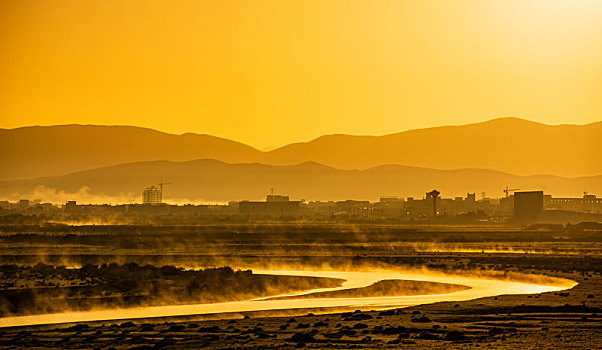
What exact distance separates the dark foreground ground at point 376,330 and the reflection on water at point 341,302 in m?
2.90

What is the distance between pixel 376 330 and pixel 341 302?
51.8ft

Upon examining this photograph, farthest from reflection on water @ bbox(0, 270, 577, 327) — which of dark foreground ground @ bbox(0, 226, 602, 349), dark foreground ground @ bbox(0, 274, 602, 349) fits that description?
dark foreground ground @ bbox(0, 274, 602, 349)

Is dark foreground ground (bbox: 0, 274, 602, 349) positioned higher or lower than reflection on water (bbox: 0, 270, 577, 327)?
lower

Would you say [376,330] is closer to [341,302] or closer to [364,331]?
[364,331]

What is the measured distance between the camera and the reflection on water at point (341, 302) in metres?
51.8

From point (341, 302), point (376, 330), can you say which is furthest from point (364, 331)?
point (341, 302)

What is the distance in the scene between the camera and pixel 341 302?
59156 millimetres

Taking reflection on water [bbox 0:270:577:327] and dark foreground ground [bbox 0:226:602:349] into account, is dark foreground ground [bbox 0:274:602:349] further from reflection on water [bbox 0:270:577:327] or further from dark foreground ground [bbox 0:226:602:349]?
reflection on water [bbox 0:270:577:327]

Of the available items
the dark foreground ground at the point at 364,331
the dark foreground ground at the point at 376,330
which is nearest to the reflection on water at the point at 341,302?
the dark foreground ground at the point at 376,330

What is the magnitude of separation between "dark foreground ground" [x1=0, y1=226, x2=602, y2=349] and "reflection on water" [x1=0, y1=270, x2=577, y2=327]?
9.52 feet

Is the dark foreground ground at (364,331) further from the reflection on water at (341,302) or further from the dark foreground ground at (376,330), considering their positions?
the reflection on water at (341,302)

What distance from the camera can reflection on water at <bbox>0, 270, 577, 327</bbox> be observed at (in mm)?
51750

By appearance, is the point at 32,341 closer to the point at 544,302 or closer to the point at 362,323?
the point at 362,323

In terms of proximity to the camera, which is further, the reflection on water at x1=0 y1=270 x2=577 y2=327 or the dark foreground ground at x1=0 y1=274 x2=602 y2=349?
the reflection on water at x1=0 y1=270 x2=577 y2=327
